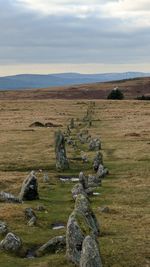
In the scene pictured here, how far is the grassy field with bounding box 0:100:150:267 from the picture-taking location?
25927 millimetres

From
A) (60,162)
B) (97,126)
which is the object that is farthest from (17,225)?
(97,126)

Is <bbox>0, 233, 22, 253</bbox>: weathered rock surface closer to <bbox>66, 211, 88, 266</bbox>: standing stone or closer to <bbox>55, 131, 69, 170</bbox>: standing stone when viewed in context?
<bbox>66, 211, 88, 266</bbox>: standing stone

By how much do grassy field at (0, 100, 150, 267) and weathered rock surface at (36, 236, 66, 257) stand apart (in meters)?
0.67

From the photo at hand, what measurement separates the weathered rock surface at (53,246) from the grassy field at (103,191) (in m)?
0.67

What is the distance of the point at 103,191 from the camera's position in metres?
41.3

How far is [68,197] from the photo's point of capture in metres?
39.1

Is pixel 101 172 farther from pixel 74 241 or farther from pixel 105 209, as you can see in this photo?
pixel 74 241

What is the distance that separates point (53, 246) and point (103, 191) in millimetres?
Answer: 15113

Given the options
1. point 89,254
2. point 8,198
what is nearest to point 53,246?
point 89,254

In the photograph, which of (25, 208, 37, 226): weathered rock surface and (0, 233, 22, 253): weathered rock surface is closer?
(0, 233, 22, 253): weathered rock surface

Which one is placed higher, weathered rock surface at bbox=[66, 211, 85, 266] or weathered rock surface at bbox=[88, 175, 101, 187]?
weathered rock surface at bbox=[66, 211, 85, 266]

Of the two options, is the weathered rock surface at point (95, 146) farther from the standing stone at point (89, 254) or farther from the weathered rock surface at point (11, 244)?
the standing stone at point (89, 254)

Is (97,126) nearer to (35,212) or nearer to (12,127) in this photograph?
(12,127)

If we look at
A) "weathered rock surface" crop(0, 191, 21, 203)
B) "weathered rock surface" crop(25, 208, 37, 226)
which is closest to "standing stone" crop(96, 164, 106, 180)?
"weathered rock surface" crop(0, 191, 21, 203)
